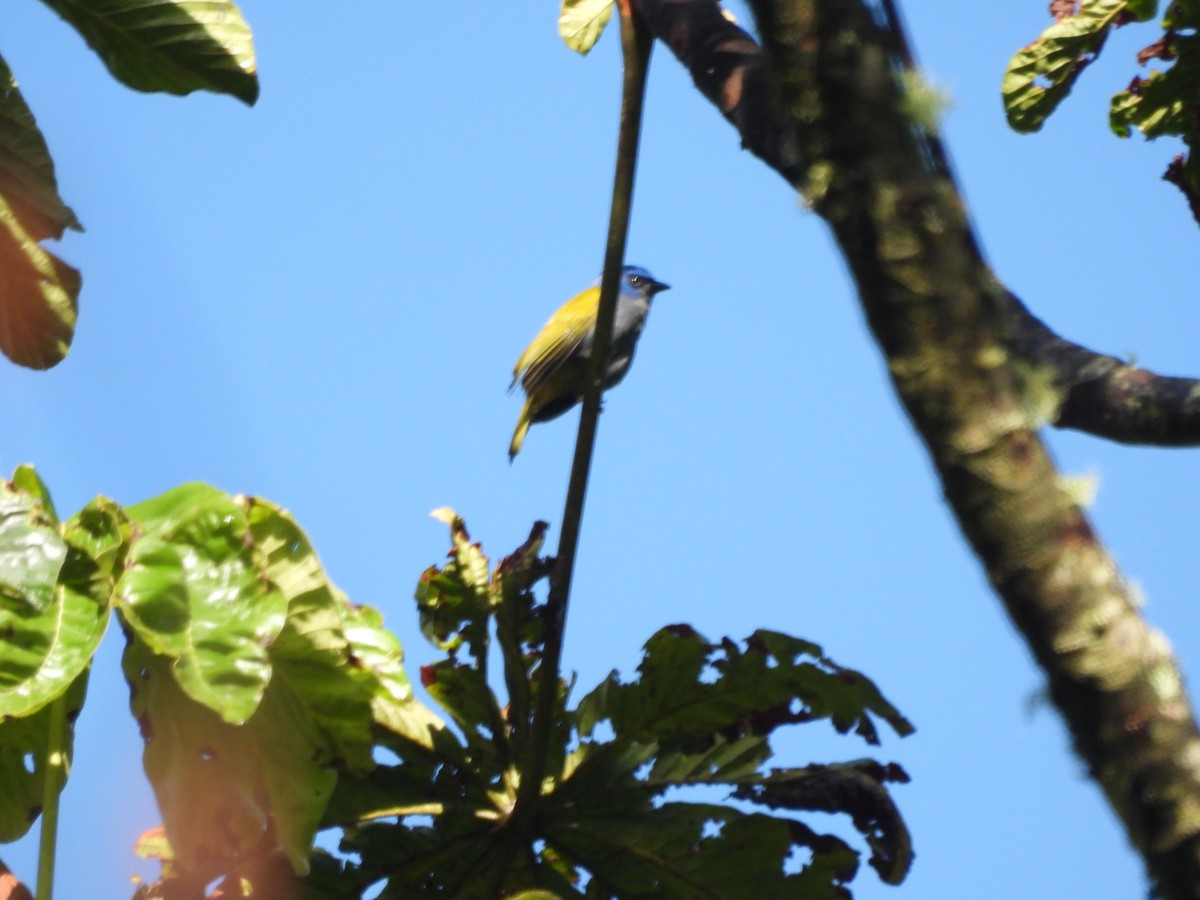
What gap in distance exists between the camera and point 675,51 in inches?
140

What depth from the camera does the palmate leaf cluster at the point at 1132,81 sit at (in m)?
3.72

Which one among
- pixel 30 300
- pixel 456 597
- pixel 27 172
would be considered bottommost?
pixel 456 597

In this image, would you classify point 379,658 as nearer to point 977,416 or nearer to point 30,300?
point 30,300

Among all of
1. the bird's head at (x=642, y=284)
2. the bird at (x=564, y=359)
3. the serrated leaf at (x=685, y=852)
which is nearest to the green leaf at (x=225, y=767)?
the serrated leaf at (x=685, y=852)

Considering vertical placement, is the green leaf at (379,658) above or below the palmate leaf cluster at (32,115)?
below

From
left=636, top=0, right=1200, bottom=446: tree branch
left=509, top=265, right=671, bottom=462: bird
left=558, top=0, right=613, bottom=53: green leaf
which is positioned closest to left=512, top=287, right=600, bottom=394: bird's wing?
left=509, top=265, right=671, bottom=462: bird

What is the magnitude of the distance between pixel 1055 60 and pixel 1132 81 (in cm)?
23

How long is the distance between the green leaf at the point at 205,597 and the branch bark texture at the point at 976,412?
1.18 meters

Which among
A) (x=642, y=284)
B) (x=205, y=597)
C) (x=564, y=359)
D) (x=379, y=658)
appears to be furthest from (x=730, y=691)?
(x=642, y=284)

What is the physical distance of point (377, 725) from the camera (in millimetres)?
2830

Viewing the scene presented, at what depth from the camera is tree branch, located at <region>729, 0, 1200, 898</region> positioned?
1.31 metres

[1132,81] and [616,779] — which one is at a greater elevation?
[1132,81]

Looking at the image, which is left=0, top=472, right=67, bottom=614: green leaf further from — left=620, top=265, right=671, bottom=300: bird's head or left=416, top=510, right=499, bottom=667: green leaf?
left=620, top=265, right=671, bottom=300: bird's head

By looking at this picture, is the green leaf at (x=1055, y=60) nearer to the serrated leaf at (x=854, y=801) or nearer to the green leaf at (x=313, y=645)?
the serrated leaf at (x=854, y=801)
